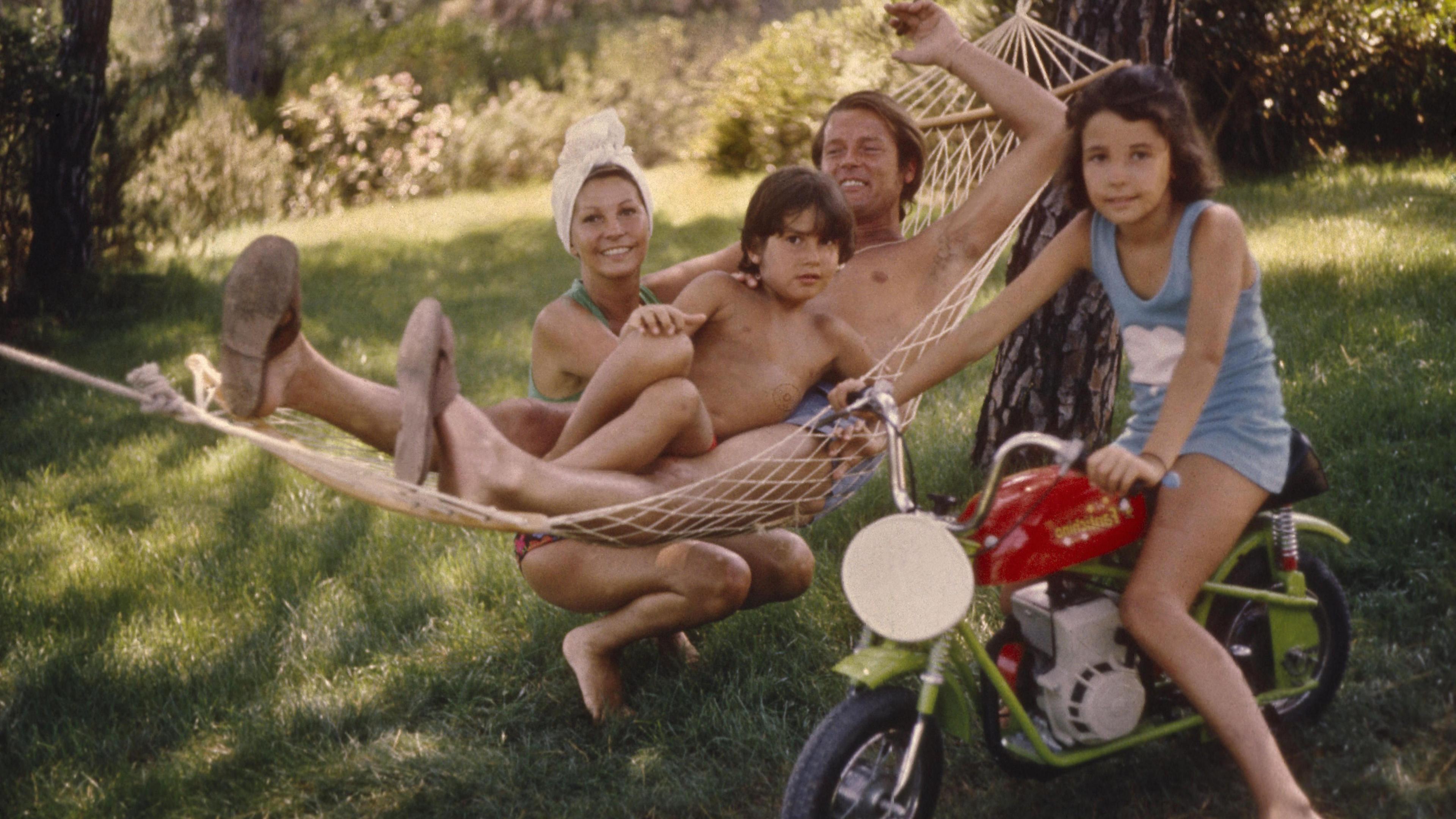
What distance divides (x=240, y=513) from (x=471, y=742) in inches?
61.7

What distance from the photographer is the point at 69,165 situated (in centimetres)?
525

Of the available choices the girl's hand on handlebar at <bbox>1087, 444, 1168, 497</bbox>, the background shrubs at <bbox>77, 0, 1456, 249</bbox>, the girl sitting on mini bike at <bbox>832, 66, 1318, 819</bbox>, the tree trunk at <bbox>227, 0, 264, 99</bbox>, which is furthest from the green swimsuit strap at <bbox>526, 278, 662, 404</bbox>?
the tree trunk at <bbox>227, 0, 264, 99</bbox>

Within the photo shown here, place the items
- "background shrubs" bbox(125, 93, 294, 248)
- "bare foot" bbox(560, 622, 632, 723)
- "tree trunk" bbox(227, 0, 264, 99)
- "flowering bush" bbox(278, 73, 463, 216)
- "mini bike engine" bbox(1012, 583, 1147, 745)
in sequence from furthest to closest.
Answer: "tree trunk" bbox(227, 0, 264, 99)
"flowering bush" bbox(278, 73, 463, 216)
"background shrubs" bbox(125, 93, 294, 248)
"bare foot" bbox(560, 622, 632, 723)
"mini bike engine" bbox(1012, 583, 1147, 745)

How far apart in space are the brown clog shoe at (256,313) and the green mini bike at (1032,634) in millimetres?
907

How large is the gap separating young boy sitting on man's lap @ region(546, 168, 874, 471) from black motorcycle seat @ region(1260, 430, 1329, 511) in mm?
784

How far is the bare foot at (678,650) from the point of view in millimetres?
2424

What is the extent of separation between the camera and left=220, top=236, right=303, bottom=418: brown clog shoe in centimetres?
176

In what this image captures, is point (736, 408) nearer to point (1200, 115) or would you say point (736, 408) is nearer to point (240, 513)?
point (240, 513)

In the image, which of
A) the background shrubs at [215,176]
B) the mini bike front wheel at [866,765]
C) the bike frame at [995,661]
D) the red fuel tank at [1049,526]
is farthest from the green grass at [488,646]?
the background shrubs at [215,176]

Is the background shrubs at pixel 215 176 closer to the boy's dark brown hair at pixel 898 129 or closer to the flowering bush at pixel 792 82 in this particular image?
the flowering bush at pixel 792 82

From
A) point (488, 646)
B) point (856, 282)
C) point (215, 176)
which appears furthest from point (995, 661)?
point (215, 176)

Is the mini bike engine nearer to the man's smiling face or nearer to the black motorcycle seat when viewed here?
the black motorcycle seat

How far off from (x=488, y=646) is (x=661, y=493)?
777mm

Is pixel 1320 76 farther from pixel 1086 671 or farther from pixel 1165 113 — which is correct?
pixel 1086 671
